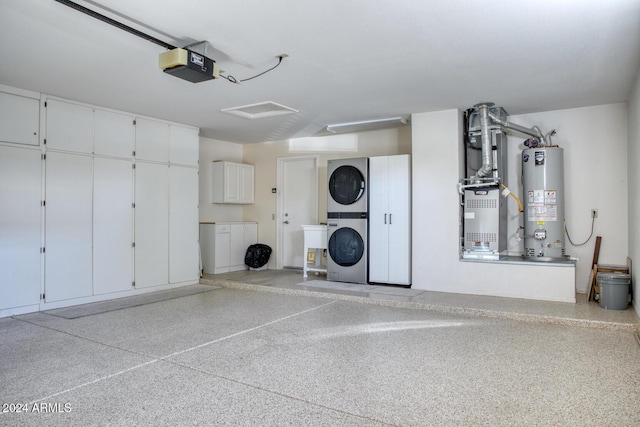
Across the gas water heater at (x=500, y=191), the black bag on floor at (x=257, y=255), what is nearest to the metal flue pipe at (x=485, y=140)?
the gas water heater at (x=500, y=191)

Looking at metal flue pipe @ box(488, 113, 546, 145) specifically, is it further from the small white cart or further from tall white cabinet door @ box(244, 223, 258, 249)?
tall white cabinet door @ box(244, 223, 258, 249)

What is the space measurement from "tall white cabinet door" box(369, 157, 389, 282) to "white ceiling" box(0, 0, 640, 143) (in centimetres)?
94

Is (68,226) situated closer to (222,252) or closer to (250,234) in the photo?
(222,252)

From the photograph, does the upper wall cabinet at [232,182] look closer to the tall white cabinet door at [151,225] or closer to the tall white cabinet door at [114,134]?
the tall white cabinet door at [151,225]

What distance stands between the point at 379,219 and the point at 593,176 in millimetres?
2791

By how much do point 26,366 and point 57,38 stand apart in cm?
251

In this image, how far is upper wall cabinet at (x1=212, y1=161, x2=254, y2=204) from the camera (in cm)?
740

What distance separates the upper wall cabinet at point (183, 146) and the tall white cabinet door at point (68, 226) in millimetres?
1256

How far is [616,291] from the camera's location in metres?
4.36

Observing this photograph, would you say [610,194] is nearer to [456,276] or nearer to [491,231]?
[491,231]

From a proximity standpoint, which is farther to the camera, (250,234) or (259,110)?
(250,234)

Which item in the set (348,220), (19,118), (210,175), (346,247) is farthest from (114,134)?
(346,247)

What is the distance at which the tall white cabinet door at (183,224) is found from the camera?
241 inches

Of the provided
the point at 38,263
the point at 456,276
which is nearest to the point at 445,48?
the point at 456,276
